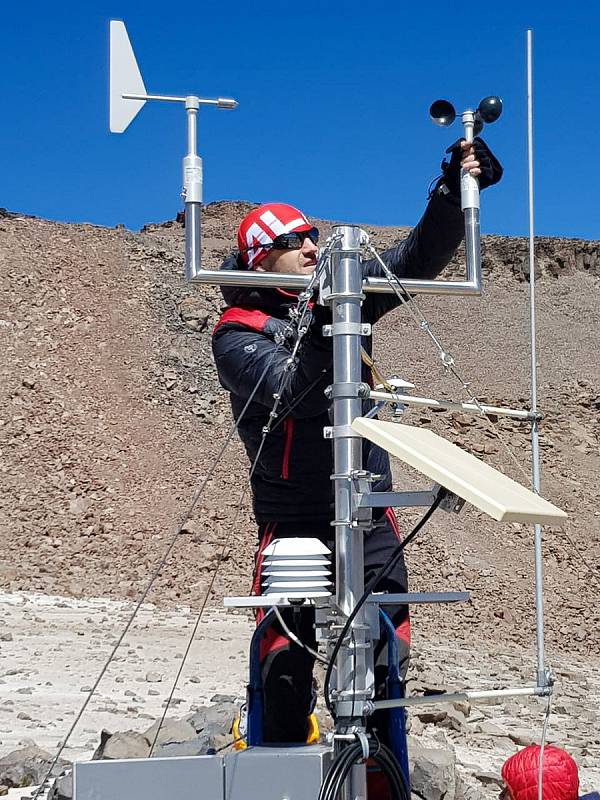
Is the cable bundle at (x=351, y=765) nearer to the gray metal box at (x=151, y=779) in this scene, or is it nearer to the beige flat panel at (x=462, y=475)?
the gray metal box at (x=151, y=779)

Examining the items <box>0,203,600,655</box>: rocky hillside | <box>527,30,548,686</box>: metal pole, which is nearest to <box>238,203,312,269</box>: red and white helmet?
<box>527,30,548,686</box>: metal pole

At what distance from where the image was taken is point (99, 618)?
13.4m

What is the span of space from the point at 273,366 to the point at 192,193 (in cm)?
46

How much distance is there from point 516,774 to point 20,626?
10.3 m

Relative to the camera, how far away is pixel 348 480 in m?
2.51

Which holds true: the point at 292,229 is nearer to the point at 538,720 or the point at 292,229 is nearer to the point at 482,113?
the point at 482,113

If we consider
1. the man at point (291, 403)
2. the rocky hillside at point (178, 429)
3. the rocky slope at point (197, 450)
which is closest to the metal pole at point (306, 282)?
the man at point (291, 403)

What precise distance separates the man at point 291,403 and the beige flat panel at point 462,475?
395 mm

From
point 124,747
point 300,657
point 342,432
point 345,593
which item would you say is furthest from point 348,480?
point 124,747

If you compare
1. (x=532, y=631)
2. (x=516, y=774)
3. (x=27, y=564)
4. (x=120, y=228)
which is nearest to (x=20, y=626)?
(x=27, y=564)

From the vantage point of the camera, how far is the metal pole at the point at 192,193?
2754 millimetres

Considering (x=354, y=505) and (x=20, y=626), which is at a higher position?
(x=354, y=505)

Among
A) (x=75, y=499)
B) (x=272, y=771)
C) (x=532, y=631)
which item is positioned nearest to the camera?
(x=272, y=771)

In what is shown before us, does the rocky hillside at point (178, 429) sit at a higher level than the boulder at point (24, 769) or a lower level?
higher
